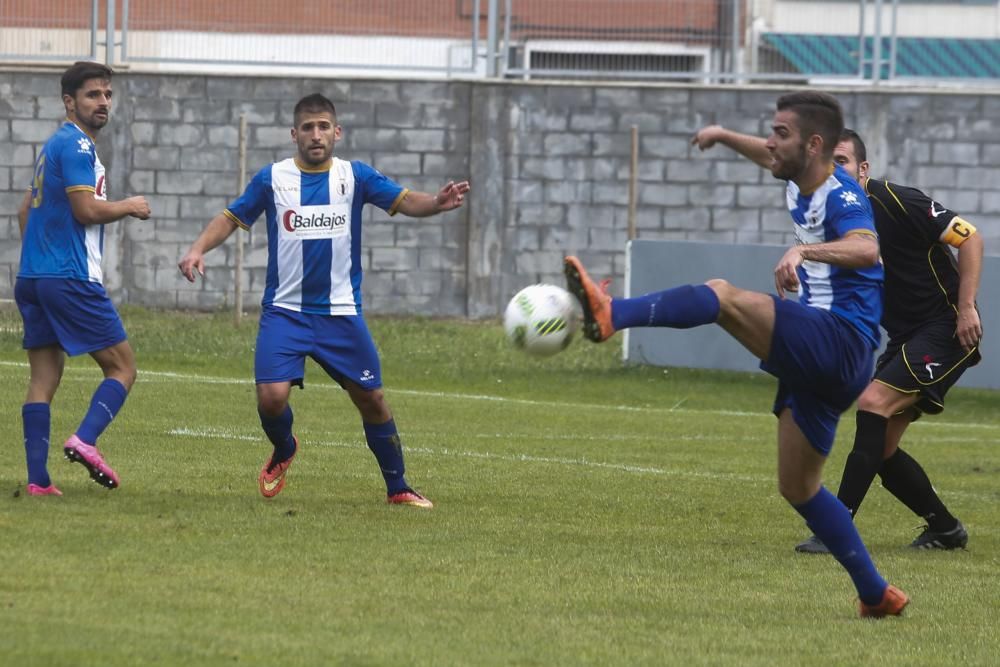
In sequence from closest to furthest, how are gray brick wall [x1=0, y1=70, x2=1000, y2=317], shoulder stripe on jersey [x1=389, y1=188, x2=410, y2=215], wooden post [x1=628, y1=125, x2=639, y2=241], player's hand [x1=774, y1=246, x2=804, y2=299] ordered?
player's hand [x1=774, y1=246, x2=804, y2=299] < shoulder stripe on jersey [x1=389, y1=188, x2=410, y2=215] < wooden post [x1=628, y1=125, x2=639, y2=241] < gray brick wall [x1=0, y1=70, x2=1000, y2=317]

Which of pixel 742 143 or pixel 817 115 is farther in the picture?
pixel 742 143

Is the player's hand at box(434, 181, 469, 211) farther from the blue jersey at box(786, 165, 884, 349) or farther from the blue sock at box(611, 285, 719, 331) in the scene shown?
the blue sock at box(611, 285, 719, 331)

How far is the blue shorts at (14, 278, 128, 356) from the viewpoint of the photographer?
8562 millimetres

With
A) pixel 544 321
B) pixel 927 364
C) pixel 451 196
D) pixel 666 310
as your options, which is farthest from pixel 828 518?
pixel 451 196

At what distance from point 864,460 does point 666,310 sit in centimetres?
254

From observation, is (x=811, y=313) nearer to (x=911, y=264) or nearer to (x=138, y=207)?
(x=911, y=264)

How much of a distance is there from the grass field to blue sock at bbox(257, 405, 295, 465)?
0.25 metres

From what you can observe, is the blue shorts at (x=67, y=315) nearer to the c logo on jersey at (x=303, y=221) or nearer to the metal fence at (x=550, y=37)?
the c logo on jersey at (x=303, y=221)

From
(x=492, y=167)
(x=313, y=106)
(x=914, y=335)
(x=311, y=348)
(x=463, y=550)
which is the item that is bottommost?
(x=463, y=550)

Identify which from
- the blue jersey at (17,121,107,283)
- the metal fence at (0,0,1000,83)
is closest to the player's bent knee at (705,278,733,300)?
the blue jersey at (17,121,107,283)

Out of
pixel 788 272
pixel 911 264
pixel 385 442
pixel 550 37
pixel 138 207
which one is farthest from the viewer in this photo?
pixel 550 37

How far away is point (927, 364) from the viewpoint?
27.9 feet

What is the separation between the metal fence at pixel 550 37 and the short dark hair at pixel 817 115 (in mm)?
15455

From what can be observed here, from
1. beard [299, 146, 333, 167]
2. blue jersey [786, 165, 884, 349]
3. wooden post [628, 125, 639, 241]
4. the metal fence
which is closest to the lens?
blue jersey [786, 165, 884, 349]
